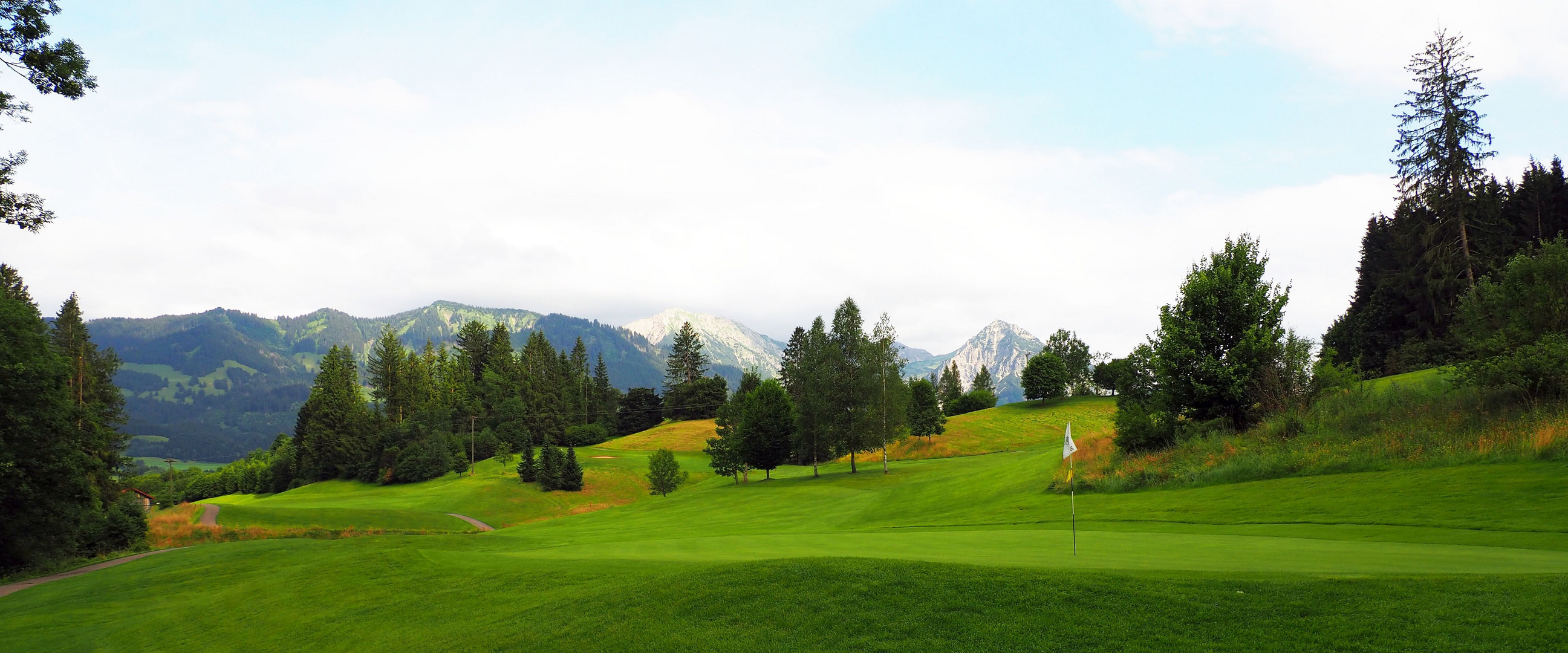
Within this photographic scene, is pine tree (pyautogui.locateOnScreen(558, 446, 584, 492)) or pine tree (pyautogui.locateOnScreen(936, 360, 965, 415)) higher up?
pine tree (pyautogui.locateOnScreen(936, 360, 965, 415))

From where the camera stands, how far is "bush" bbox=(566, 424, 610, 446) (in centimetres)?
10900

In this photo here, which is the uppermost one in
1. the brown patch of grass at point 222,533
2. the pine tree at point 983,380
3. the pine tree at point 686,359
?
the pine tree at point 686,359

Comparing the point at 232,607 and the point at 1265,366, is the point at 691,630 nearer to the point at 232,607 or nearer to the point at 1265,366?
the point at 232,607

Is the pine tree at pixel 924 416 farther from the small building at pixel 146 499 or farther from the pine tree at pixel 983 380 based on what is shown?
the small building at pixel 146 499

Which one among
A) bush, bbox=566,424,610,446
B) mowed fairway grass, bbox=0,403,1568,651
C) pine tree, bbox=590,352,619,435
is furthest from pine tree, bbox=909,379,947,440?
pine tree, bbox=590,352,619,435

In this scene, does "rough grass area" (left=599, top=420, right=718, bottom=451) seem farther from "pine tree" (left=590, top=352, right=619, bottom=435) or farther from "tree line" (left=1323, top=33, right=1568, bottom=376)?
"tree line" (left=1323, top=33, right=1568, bottom=376)

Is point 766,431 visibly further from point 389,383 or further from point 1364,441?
point 389,383

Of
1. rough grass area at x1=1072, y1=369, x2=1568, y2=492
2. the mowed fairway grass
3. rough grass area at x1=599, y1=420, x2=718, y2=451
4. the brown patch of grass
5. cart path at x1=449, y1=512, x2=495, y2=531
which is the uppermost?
rough grass area at x1=1072, y1=369, x2=1568, y2=492

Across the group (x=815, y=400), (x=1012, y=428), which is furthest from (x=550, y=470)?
(x=1012, y=428)

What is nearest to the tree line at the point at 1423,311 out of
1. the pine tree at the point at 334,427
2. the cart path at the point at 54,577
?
the cart path at the point at 54,577

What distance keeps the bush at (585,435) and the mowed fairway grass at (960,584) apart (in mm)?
81890

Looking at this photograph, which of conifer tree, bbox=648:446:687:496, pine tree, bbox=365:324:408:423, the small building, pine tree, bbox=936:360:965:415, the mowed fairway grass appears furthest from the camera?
pine tree, bbox=936:360:965:415

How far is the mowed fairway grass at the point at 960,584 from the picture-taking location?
25.3ft

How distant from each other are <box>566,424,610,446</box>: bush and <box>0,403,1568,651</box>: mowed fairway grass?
81.9 metres
